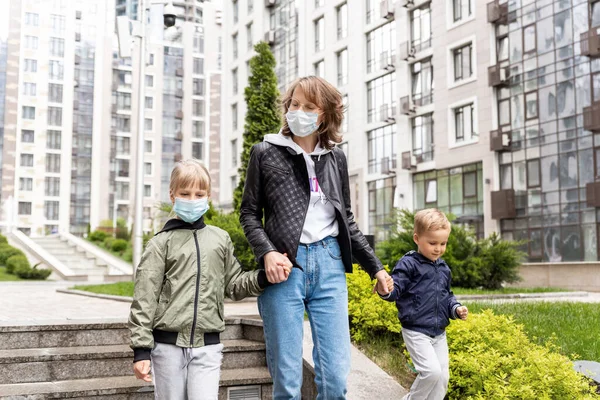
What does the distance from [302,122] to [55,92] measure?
71.2 metres

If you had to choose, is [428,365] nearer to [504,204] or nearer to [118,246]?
[504,204]

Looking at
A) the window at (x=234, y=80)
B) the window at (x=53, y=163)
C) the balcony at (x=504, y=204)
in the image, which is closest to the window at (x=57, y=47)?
the window at (x=53, y=163)

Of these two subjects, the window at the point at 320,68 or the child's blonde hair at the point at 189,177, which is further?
the window at the point at 320,68

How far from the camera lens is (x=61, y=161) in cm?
6831

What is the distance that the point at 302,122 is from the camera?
140 inches

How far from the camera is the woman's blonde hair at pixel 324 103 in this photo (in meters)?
3.60

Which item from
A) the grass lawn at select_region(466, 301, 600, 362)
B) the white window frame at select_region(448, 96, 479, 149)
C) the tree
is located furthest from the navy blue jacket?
the white window frame at select_region(448, 96, 479, 149)

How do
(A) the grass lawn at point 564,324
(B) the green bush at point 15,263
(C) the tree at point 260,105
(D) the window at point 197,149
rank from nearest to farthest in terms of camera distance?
(A) the grass lawn at point 564,324 → (C) the tree at point 260,105 → (B) the green bush at point 15,263 → (D) the window at point 197,149

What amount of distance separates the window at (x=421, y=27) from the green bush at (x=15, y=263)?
2053 centimetres

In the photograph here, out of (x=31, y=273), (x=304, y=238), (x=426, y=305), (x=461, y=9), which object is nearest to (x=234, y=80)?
(x=461, y=9)

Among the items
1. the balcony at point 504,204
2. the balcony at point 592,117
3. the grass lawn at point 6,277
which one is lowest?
the grass lawn at point 6,277

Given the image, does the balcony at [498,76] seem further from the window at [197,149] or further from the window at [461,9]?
the window at [197,149]

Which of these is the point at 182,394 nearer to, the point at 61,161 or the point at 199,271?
the point at 199,271

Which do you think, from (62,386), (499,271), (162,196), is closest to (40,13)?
(162,196)
